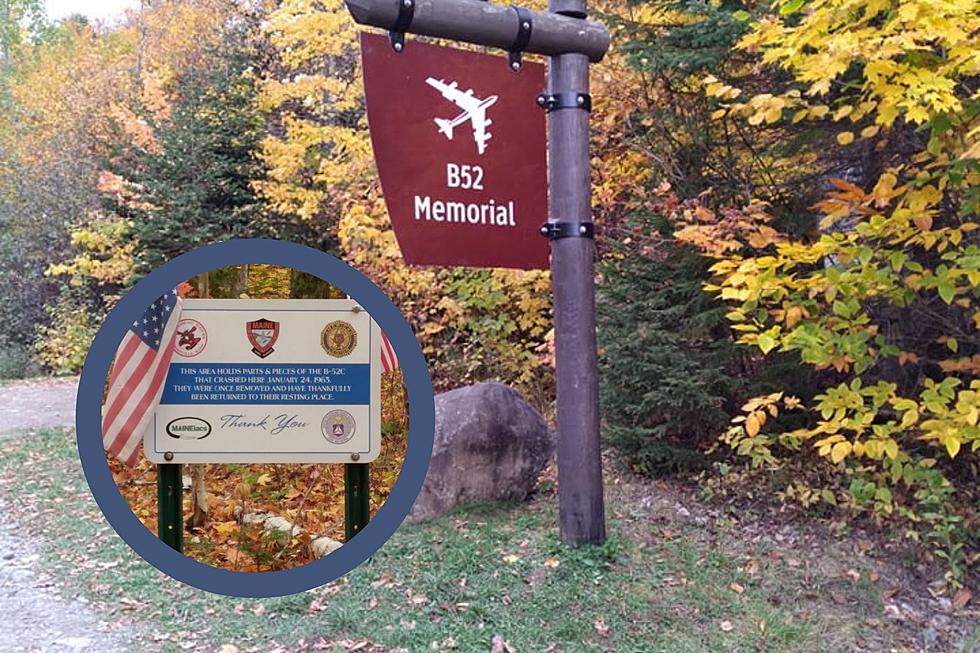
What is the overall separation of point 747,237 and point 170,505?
13.5 ft

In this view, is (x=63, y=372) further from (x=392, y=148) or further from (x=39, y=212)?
(x=392, y=148)

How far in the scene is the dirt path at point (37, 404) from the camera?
35.7ft

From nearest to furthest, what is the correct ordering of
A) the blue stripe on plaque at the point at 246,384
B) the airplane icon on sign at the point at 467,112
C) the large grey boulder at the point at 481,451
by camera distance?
the blue stripe on plaque at the point at 246,384 < the airplane icon on sign at the point at 467,112 < the large grey boulder at the point at 481,451

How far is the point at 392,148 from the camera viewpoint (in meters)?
3.87

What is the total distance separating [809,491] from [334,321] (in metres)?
4.44

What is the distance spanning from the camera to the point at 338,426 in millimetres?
1953

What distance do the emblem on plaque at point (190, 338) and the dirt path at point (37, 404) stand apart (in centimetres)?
974

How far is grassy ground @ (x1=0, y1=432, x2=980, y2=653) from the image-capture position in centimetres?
408

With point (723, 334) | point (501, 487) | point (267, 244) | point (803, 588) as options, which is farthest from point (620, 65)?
point (267, 244)

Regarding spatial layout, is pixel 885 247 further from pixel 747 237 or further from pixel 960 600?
pixel 960 600

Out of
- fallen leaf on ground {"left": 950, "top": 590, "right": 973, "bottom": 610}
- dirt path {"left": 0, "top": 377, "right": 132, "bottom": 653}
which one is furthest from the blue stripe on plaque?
fallen leaf on ground {"left": 950, "top": 590, "right": 973, "bottom": 610}

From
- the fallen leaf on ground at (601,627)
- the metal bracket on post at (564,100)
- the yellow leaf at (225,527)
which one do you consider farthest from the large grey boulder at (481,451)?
the yellow leaf at (225,527)

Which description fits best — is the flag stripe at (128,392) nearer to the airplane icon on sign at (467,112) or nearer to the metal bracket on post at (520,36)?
the airplane icon on sign at (467,112)

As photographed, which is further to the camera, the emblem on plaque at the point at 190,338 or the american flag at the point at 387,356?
the american flag at the point at 387,356
